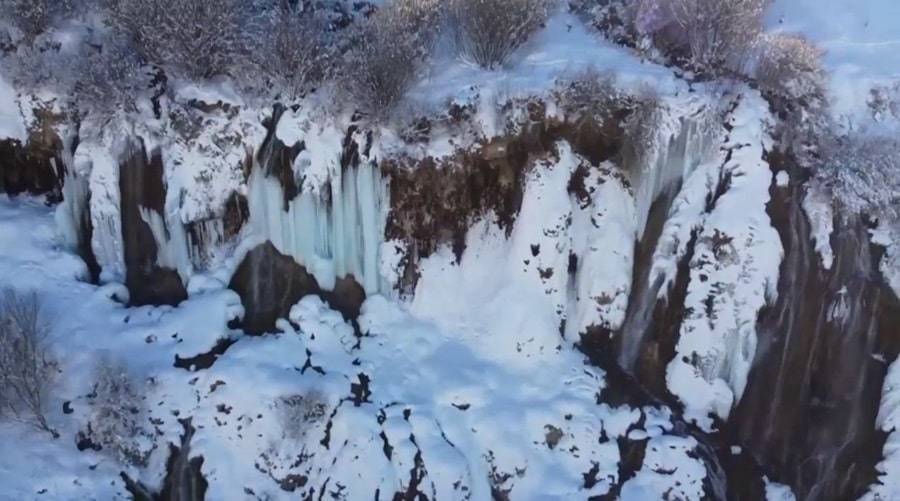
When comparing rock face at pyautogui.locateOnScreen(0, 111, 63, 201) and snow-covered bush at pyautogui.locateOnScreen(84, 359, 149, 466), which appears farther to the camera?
rock face at pyautogui.locateOnScreen(0, 111, 63, 201)

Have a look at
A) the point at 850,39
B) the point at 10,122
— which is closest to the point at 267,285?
the point at 10,122

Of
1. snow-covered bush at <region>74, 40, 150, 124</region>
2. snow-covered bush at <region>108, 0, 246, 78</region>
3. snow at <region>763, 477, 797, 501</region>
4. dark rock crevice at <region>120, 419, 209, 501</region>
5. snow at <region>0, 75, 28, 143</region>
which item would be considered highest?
snow-covered bush at <region>108, 0, 246, 78</region>

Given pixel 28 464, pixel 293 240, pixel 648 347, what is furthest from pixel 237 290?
pixel 648 347

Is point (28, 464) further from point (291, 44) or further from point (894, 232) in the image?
point (894, 232)

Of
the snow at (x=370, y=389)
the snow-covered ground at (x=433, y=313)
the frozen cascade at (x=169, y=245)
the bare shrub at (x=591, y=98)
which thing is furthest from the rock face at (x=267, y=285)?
the bare shrub at (x=591, y=98)

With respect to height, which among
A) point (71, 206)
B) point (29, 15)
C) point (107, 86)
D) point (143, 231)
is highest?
point (29, 15)

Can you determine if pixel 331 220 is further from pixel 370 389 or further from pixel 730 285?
pixel 730 285

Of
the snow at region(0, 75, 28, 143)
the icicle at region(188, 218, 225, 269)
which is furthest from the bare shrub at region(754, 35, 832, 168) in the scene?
the snow at region(0, 75, 28, 143)

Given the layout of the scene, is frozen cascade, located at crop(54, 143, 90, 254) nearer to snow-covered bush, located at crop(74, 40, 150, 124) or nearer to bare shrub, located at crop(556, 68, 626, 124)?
snow-covered bush, located at crop(74, 40, 150, 124)

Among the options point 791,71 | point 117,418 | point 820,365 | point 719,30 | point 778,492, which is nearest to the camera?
point 117,418
